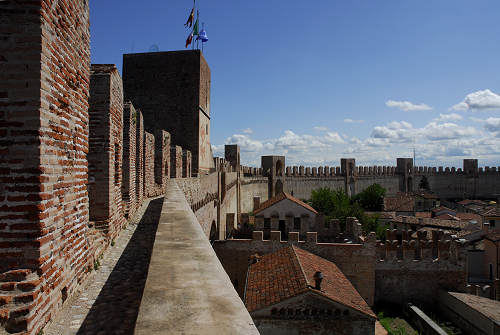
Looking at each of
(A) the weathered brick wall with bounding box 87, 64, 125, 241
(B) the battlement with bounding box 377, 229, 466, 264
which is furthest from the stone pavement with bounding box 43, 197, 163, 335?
(B) the battlement with bounding box 377, 229, 466, 264

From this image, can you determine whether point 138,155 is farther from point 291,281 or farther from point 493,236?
point 493,236

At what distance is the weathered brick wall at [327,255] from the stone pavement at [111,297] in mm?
14001

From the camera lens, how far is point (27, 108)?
293 cm

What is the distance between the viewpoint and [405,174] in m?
57.4

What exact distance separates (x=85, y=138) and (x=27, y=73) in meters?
1.61

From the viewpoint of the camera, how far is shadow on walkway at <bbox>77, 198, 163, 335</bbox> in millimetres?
2986

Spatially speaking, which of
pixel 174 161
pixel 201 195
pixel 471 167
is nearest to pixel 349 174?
pixel 471 167

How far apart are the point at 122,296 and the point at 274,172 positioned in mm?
40527

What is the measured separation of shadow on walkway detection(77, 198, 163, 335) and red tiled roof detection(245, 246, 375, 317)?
8146 millimetres

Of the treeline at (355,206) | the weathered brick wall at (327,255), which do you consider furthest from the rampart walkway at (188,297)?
the treeline at (355,206)

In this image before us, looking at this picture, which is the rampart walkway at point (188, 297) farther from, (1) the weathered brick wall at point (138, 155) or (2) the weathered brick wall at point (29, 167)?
(1) the weathered brick wall at point (138, 155)

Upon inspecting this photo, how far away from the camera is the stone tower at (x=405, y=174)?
188 ft

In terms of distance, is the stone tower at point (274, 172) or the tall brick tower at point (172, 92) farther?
the stone tower at point (274, 172)

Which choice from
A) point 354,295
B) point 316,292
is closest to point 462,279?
point 354,295
